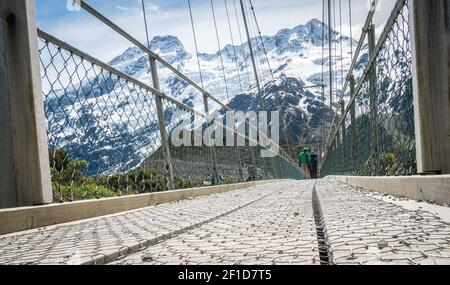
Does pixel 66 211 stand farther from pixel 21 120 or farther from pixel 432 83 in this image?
pixel 432 83

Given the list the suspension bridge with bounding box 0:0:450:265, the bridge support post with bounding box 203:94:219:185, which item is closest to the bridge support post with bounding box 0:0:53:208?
the suspension bridge with bounding box 0:0:450:265

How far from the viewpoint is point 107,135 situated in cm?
325

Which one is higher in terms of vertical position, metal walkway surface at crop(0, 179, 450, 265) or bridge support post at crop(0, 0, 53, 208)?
bridge support post at crop(0, 0, 53, 208)

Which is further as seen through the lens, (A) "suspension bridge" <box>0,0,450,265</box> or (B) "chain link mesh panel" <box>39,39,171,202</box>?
(B) "chain link mesh panel" <box>39,39,171,202</box>

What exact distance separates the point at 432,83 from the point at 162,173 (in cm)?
278

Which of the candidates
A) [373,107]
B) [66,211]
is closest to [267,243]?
[66,211]

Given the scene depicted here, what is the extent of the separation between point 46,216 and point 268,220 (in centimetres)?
106

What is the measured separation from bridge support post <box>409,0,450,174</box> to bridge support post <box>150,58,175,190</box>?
2.61 meters

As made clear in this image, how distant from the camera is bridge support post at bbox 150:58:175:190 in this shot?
462 cm

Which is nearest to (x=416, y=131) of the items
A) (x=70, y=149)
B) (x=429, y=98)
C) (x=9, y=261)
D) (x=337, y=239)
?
(x=429, y=98)

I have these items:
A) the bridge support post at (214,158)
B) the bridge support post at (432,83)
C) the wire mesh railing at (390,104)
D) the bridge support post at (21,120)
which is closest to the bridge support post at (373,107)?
the wire mesh railing at (390,104)

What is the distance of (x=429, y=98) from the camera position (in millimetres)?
2318

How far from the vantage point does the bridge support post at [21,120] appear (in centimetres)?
247

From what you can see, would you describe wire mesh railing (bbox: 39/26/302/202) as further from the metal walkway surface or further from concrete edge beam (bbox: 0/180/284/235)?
the metal walkway surface
